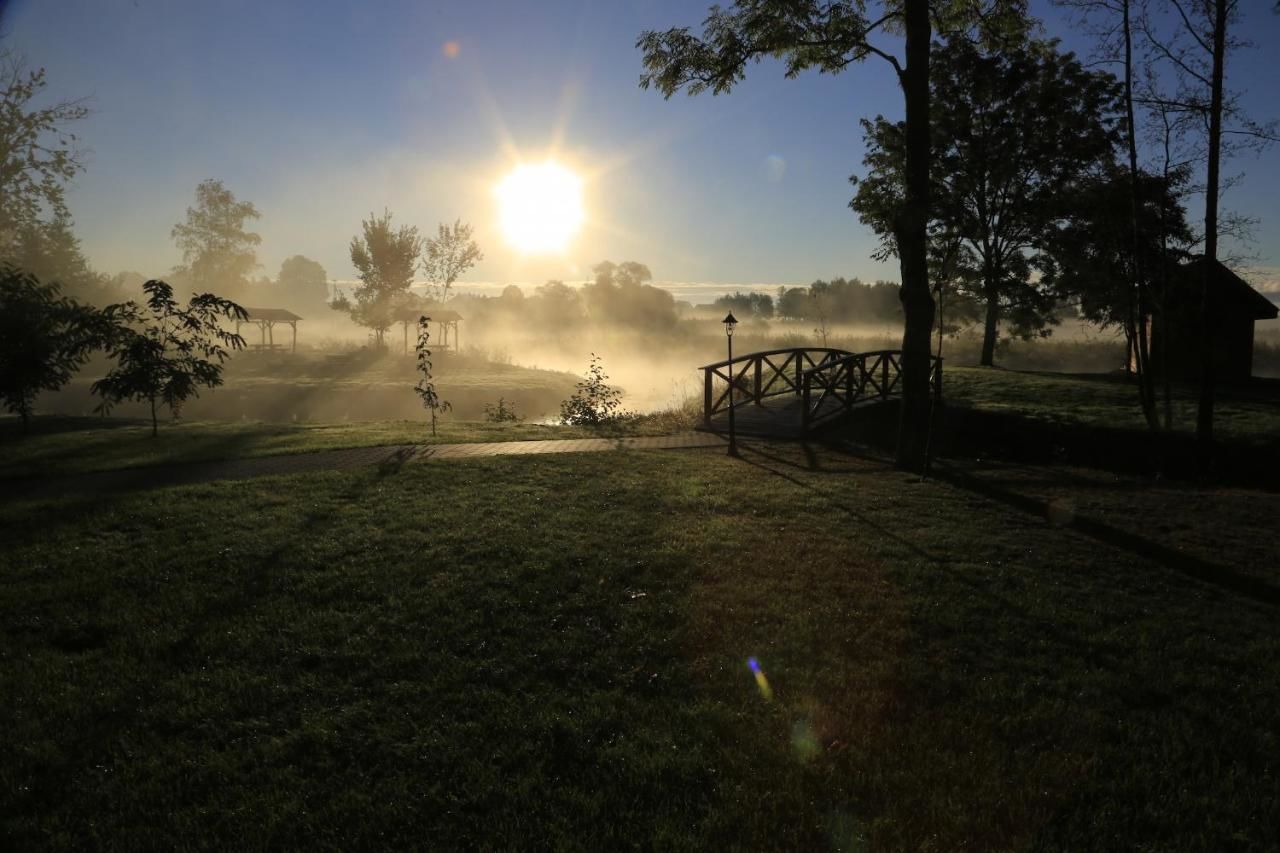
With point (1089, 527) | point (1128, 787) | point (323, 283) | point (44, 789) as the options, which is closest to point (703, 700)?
point (1128, 787)

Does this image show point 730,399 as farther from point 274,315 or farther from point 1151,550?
point 274,315

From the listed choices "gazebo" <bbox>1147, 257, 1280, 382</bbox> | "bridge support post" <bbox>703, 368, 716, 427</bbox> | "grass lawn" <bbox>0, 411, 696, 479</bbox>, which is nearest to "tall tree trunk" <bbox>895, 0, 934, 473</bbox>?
"bridge support post" <bbox>703, 368, 716, 427</bbox>

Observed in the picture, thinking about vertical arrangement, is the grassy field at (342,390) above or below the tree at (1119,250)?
below

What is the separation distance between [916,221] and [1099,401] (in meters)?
11.1

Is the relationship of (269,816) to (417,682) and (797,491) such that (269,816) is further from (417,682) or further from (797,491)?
(797,491)

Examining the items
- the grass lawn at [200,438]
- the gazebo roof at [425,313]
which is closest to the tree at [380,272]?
the gazebo roof at [425,313]

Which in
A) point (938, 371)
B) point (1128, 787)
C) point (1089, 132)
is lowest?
point (1128, 787)

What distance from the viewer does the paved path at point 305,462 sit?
28.6 ft

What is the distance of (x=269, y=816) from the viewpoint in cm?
302

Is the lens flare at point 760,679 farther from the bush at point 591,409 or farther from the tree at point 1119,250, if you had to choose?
the tree at point 1119,250

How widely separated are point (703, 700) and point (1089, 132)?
27726 millimetres

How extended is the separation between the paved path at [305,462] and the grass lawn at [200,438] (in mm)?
436

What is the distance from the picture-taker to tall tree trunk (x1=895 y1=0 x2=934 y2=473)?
991 centimetres

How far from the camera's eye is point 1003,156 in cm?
2456
